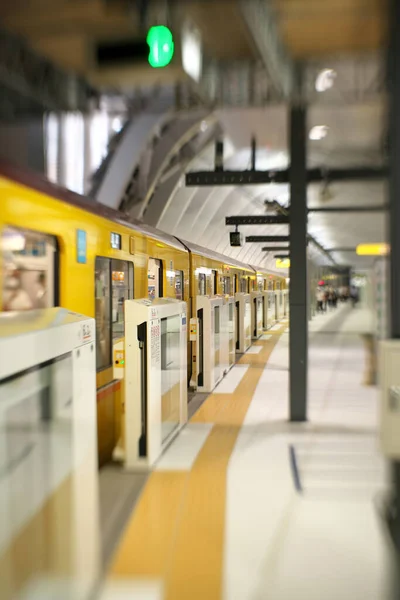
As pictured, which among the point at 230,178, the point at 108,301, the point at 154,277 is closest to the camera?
the point at 108,301

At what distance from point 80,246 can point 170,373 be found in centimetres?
215

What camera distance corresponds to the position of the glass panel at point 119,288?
5.83 meters

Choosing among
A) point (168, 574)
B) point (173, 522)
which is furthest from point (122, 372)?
point (168, 574)

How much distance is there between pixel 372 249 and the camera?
3.14 metres

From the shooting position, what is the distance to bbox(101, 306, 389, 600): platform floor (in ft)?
10.2

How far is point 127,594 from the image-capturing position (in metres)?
3.04

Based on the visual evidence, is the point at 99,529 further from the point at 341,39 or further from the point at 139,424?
the point at 341,39

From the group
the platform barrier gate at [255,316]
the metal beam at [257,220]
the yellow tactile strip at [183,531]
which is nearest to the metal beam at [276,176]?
the yellow tactile strip at [183,531]

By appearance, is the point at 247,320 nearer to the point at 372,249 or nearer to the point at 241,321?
the point at 241,321

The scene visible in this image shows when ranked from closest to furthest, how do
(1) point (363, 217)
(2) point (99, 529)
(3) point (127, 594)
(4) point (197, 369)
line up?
(3) point (127, 594)
(1) point (363, 217)
(2) point (99, 529)
(4) point (197, 369)

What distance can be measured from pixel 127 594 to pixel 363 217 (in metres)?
2.50

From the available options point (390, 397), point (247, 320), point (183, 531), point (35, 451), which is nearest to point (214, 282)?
point (247, 320)

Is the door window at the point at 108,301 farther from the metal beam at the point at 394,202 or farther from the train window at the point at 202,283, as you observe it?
the train window at the point at 202,283

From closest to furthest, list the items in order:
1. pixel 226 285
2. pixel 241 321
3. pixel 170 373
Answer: pixel 170 373
pixel 241 321
pixel 226 285
